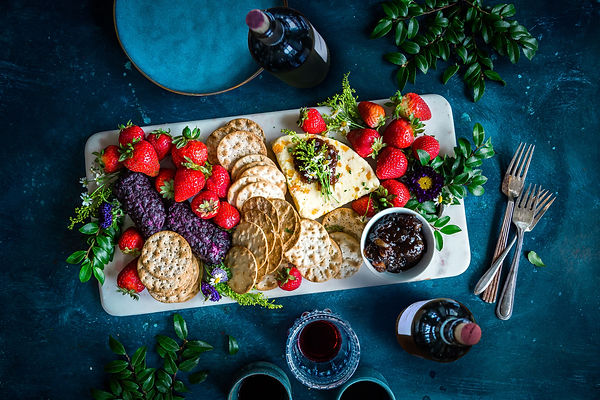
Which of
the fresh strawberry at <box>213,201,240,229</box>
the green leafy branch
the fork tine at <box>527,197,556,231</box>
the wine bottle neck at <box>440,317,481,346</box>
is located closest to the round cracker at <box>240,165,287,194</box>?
the fresh strawberry at <box>213,201,240,229</box>

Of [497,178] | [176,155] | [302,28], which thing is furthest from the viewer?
[497,178]

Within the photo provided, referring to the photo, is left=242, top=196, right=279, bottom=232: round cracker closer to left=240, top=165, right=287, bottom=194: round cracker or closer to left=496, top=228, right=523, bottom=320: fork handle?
left=240, top=165, right=287, bottom=194: round cracker

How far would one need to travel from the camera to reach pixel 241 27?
5.10 feet

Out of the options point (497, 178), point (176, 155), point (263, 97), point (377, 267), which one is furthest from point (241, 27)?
point (497, 178)

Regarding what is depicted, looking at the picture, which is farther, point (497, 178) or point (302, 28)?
point (497, 178)

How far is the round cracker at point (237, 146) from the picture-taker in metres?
1.54

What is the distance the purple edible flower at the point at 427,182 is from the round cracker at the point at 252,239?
0.55 m

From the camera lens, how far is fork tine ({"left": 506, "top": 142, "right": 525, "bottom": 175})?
1602 mm

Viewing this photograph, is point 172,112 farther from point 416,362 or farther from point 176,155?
point 416,362

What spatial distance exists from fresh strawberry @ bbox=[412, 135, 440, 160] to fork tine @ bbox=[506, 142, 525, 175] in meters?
0.31

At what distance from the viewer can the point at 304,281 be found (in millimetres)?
1567

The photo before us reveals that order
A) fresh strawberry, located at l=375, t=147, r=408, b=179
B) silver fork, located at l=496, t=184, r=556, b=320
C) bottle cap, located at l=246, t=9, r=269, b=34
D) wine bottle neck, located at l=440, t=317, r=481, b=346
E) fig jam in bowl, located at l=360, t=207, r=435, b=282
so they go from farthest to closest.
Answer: silver fork, located at l=496, t=184, r=556, b=320 < fresh strawberry, located at l=375, t=147, r=408, b=179 < fig jam in bowl, located at l=360, t=207, r=435, b=282 < wine bottle neck, located at l=440, t=317, r=481, b=346 < bottle cap, located at l=246, t=9, r=269, b=34

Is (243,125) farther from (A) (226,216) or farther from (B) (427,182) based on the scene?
(B) (427,182)

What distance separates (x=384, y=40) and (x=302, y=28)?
445 millimetres
